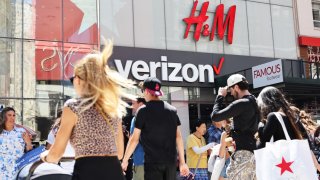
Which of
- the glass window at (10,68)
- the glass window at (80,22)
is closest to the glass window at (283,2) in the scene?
the glass window at (80,22)

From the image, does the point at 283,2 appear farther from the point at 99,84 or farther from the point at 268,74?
the point at 99,84

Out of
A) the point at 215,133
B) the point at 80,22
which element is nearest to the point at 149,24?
the point at 80,22

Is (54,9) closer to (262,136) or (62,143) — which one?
(262,136)

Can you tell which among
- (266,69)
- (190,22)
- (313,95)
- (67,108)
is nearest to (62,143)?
(67,108)

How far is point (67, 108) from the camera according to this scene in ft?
10.2

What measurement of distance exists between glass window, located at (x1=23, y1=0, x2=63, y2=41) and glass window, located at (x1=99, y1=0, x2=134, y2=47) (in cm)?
178

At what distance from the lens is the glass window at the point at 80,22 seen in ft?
53.8

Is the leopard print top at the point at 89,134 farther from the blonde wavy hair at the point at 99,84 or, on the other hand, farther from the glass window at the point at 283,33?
the glass window at the point at 283,33

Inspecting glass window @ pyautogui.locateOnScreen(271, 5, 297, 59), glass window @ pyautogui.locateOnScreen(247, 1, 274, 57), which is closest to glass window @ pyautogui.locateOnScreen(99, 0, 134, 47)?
glass window @ pyautogui.locateOnScreen(247, 1, 274, 57)

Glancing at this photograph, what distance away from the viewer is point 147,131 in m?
5.29

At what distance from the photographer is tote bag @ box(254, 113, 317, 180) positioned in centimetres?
443

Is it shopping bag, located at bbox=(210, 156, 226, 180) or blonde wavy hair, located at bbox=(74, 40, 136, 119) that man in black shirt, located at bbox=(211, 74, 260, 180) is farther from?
blonde wavy hair, located at bbox=(74, 40, 136, 119)

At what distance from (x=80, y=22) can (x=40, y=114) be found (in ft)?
12.6

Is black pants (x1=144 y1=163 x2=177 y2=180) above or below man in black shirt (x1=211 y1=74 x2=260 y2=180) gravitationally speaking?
below
